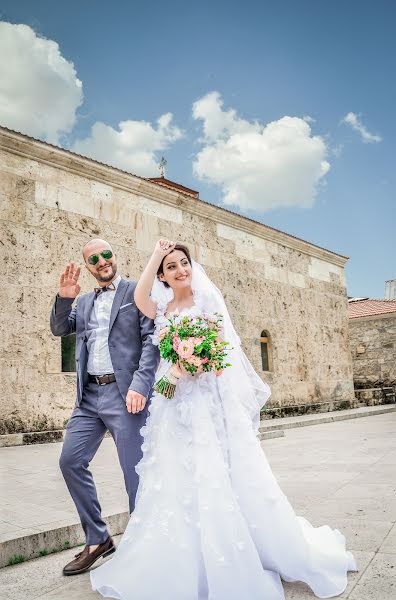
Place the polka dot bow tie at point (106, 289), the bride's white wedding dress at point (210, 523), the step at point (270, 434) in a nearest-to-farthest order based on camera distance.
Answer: the bride's white wedding dress at point (210, 523)
the polka dot bow tie at point (106, 289)
the step at point (270, 434)

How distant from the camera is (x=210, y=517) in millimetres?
2395

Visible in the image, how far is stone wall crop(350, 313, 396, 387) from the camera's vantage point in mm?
18578

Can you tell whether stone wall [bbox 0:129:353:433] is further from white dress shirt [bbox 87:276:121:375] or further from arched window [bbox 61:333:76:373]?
white dress shirt [bbox 87:276:121:375]

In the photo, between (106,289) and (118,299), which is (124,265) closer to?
(106,289)

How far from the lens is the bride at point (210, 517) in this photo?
2299 mm

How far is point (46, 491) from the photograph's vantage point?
4434mm

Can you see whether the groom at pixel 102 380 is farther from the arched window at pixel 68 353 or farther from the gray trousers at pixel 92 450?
the arched window at pixel 68 353

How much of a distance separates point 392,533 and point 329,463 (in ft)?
9.82

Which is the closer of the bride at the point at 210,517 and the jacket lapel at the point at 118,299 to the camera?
the bride at the point at 210,517

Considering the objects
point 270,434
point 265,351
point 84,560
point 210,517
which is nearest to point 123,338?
point 210,517

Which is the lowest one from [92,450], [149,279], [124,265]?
[92,450]

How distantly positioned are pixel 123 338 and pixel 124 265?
20.3 ft

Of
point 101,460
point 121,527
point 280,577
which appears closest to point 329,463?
point 101,460

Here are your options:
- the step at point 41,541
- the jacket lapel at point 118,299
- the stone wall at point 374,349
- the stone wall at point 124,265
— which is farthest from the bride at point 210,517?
the stone wall at point 374,349
